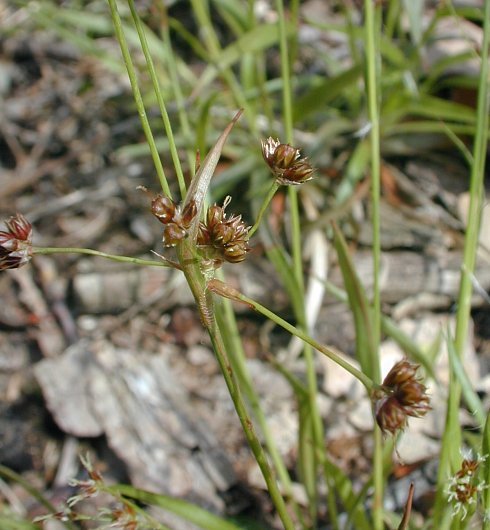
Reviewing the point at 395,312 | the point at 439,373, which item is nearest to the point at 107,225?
the point at 395,312

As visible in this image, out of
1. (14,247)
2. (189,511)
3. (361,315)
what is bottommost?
(189,511)

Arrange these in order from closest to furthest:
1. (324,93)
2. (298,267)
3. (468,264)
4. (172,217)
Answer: (172,217), (468,264), (298,267), (324,93)

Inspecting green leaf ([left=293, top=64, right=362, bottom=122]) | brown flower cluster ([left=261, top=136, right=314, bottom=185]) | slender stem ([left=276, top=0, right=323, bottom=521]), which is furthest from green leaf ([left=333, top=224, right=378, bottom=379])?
green leaf ([left=293, top=64, right=362, bottom=122])

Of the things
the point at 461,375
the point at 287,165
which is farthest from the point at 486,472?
the point at 287,165

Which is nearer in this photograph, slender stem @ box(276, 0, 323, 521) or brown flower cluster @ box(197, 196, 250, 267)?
brown flower cluster @ box(197, 196, 250, 267)

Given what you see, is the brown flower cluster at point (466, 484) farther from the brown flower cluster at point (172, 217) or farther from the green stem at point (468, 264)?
the brown flower cluster at point (172, 217)

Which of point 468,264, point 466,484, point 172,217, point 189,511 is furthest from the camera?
point 468,264

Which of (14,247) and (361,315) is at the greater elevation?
(361,315)

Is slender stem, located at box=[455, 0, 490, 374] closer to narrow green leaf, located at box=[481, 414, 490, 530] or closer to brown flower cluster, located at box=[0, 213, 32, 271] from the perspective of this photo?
narrow green leaf, located at box=[481, 414, 490, 530]

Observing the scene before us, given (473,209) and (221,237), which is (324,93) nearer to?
(473,209)
